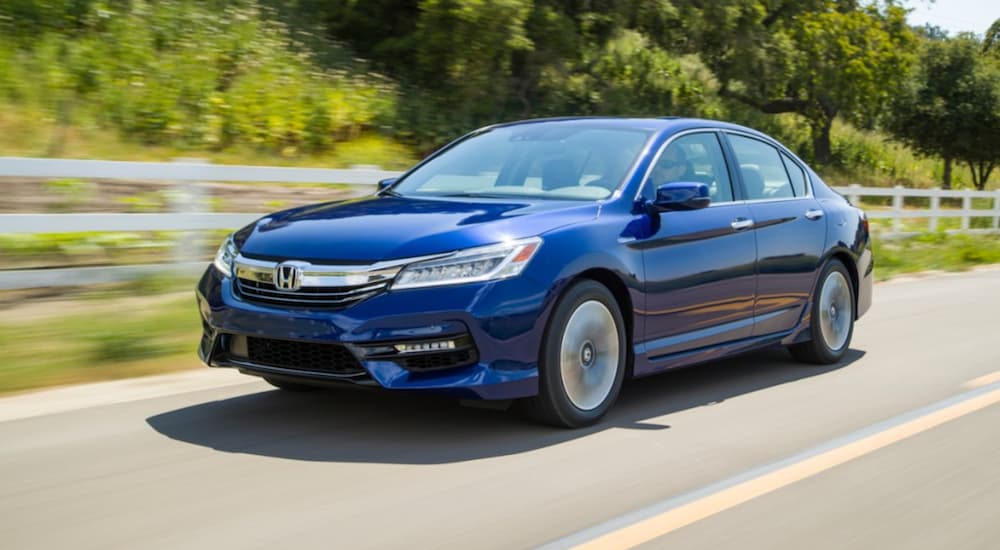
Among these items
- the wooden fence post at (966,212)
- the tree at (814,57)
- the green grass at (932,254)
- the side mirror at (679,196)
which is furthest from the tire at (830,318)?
the tree at (814,57)

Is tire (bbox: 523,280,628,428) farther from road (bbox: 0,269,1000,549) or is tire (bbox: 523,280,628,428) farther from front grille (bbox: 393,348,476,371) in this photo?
front grille (bbox: 393,348,476,371)

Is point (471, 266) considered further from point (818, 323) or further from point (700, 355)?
point (818, 323)

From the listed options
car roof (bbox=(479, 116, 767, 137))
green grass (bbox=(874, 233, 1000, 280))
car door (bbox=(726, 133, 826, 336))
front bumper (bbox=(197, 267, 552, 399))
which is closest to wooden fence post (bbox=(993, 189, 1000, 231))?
green grass (bbox=(874, 233, 1000, 280))

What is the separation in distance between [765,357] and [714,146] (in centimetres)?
182

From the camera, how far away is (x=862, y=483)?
4938mm

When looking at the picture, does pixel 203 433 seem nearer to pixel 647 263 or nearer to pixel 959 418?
pixel 647 263

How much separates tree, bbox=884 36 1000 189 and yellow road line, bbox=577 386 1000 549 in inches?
1570

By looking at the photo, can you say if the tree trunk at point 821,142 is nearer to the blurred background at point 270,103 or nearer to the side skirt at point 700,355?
the blurred background at point 270,103

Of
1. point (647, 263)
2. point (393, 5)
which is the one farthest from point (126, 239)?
point (393, 5)

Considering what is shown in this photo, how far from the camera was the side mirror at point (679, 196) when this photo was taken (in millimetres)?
6121

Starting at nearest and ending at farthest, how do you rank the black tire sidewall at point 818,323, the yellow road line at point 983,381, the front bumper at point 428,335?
the front bumper at point 428,335 → the yellow road line at point 983,381 → the black tire sidewall at point 818,323

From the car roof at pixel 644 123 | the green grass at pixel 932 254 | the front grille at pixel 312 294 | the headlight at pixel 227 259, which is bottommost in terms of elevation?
the green grass at pixel 932 254

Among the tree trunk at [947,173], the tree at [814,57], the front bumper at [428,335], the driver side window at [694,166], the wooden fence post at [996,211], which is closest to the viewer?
the front bumper at [428,335]

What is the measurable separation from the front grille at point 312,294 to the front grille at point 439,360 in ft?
1.07
